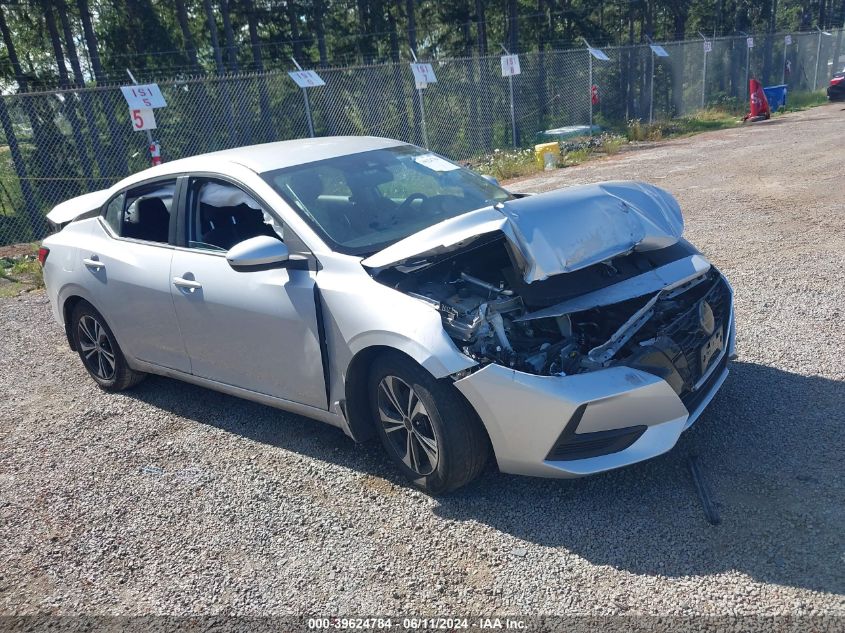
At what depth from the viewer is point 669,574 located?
296cm

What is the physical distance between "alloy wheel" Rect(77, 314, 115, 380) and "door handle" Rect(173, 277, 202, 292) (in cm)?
115

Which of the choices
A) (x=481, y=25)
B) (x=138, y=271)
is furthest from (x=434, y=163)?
(x=481, y=25)

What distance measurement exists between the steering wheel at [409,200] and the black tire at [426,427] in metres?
1.12

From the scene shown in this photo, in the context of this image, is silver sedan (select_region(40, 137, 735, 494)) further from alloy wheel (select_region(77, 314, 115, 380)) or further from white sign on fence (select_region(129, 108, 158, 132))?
white sign on fence (select_region(129, 108, 158, 132))

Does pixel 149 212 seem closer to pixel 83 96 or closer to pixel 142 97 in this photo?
pixel 142 97

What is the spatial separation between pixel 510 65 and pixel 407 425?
15.4 meters

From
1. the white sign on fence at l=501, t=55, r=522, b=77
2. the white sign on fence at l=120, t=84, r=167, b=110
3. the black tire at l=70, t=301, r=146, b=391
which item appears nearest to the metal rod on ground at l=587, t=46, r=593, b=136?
Result: the white sign on fence at l=501, t=55, r=522, b=77

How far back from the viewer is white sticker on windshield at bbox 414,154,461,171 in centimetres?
496

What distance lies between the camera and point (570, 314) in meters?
3.68

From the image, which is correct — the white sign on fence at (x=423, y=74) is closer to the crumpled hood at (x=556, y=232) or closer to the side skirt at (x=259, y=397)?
the side skirt at (x=259, y=397)

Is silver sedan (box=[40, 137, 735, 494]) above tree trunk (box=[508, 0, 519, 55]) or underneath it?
underneath

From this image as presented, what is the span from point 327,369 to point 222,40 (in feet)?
89.1

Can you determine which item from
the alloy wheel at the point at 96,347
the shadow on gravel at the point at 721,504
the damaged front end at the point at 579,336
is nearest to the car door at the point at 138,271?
the alloy wheel at the point at 96,347

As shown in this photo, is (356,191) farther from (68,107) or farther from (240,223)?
(68,107)
